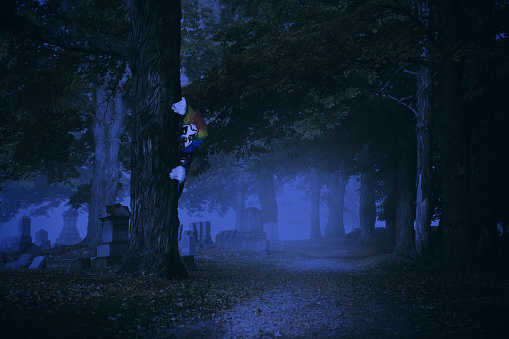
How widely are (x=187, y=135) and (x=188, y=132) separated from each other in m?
0.08

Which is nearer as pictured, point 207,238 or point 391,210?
point 391,210

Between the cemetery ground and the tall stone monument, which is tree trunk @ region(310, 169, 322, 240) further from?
the cemetery ground

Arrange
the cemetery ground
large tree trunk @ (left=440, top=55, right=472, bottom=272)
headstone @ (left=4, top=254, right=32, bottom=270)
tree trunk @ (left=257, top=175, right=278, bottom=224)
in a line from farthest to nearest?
1. tree trunk @ (left=257, top=175, right=278, bottom=224)
2. headstone @ (left=4, top=254, right=32, bottom=270)
3. large tree trunk @ (left=440, top=55, right=472, bottom=272)
4. the cemetery ground

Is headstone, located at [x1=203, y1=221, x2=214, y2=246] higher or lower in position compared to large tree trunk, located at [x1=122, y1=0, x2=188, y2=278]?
lower

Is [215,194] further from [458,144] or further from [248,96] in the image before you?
[458,144]

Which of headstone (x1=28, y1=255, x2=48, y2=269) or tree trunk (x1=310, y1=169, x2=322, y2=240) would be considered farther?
tree trunk (x1=310, y1=169, x2=322, y2=240)

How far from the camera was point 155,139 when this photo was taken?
8188mm

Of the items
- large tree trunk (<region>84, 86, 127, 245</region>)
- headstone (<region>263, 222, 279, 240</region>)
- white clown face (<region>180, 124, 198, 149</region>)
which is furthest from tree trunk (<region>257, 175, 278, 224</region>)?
white clown face (<region>180, 124, 198, 149</region>)

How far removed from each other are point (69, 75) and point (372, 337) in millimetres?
11083

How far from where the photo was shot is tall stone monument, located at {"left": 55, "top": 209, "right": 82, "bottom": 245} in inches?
1422

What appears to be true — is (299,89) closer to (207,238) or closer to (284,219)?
(207,238)

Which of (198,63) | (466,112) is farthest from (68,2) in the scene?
(466,112)

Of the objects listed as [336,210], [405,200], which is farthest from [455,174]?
[336,210]

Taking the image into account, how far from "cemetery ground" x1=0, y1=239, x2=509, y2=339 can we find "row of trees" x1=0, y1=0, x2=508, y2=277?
4.65ft
